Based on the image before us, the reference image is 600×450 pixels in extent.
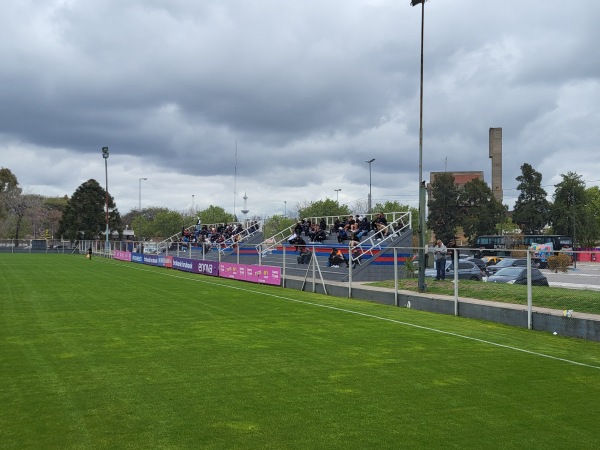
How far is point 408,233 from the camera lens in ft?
94.0

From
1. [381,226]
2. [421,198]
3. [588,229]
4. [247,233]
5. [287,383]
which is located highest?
[588,229]

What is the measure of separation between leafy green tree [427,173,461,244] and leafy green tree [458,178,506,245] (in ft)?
3.14

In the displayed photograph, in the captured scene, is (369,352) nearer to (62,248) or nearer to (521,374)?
(521,374)

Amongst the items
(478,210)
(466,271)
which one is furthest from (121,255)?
(478,210)

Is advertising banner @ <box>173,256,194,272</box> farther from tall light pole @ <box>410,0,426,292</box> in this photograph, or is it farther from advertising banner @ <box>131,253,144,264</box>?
tall light pole @ <box>410,0,426,292</box>

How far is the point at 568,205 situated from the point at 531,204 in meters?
5.36

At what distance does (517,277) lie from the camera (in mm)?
15781

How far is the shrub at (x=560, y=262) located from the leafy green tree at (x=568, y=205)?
6349 cm

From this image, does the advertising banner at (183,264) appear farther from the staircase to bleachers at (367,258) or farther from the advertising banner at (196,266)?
the staircase to bleachers at (367,258)

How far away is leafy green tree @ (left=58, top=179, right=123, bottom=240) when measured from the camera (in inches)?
3270

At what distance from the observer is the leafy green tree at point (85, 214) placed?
83.1 metres

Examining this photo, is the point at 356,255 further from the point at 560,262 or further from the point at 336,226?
the point at 560,262

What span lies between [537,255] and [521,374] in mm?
5559

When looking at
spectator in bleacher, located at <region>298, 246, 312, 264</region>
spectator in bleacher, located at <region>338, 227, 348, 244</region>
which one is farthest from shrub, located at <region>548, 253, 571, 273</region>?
spectator in bleacher, located at <region>338, 227, 348, 244</region>
